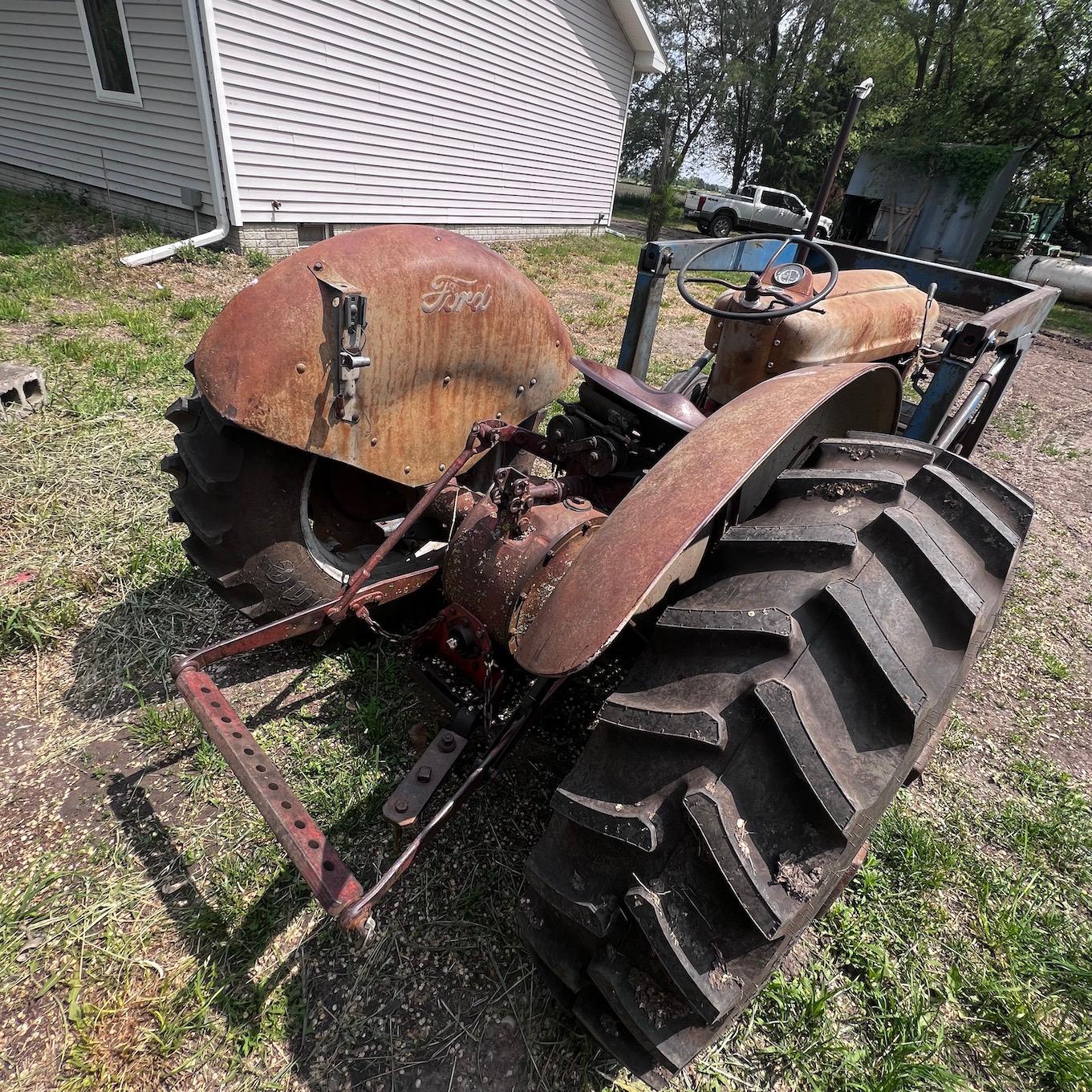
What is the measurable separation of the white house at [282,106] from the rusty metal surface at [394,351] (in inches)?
245

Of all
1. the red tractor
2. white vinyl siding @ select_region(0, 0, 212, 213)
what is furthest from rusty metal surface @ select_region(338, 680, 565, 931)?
white vinyl siding @ select_region(0, 0, 212, 213)

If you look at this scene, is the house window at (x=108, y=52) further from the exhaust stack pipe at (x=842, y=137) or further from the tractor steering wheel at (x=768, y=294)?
the tractor steering wheel at (x=768, y=294)

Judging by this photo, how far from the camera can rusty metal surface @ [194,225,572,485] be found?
5.23 ft

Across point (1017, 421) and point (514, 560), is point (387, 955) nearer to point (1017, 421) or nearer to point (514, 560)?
point (514, 560)

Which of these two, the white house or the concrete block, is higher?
the white house

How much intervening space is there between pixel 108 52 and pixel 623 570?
954cm

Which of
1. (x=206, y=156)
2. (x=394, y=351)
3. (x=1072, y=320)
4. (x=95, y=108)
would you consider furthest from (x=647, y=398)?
(x=1072, y=320)

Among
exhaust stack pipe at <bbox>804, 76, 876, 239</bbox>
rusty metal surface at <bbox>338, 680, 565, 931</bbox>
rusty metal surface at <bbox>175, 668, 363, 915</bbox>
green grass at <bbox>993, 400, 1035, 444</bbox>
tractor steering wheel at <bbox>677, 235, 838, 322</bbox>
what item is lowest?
green grass at <bbox>993, 400, 1035, 444</bbox>

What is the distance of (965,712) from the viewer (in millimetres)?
2547

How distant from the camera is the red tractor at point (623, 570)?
106cm

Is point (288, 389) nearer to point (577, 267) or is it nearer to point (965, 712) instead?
point (965, 712)

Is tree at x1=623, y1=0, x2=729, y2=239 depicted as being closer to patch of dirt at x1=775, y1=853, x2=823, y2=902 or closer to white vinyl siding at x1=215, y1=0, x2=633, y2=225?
white vinyl siding at x1=215, y1=0, x2=633, y2=225

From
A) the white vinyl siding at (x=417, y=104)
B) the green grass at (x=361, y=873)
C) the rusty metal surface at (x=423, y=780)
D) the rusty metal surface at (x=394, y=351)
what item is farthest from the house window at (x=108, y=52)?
the rusty metal surface at (x=423, y=780)

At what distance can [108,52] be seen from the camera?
721 cm
